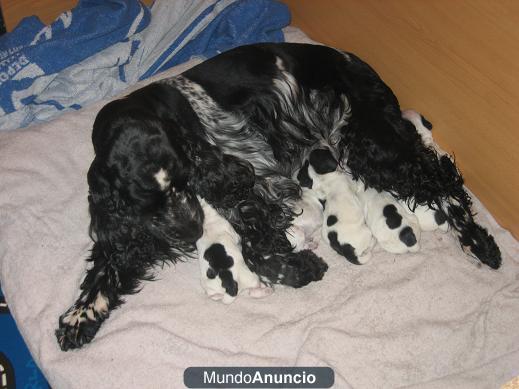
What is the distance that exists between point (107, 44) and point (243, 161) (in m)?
1.53

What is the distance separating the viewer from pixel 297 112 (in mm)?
3332

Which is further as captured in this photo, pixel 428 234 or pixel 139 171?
pixel 428 234

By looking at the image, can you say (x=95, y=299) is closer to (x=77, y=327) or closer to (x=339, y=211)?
(x=77, y=327)

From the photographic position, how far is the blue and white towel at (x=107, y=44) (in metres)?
3.73

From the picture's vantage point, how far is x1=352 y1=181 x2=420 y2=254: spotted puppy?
280 centimetres

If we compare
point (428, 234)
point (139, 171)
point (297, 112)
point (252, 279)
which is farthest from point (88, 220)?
point (428, 234)

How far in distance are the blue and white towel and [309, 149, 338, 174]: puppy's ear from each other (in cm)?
140

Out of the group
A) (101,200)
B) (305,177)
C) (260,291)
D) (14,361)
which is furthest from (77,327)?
(305,177)

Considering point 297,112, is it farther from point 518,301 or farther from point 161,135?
point 518,301

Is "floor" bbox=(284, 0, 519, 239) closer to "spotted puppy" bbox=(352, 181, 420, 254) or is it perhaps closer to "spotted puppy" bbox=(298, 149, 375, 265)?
"spotted puppy" bbox=(352, 181, 420, 254)

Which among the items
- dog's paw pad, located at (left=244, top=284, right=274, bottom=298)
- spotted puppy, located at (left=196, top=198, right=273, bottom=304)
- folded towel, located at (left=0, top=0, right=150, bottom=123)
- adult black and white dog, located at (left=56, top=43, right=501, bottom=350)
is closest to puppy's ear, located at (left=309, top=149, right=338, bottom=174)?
adult black and white dog, located at (left=56, top=43, right=501, bottom=350)

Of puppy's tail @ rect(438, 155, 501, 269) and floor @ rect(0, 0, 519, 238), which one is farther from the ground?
floor @ rect(0, 0, 519, 238)

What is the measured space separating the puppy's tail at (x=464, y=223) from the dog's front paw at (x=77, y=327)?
192 centimetres

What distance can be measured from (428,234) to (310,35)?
5.95 ft
